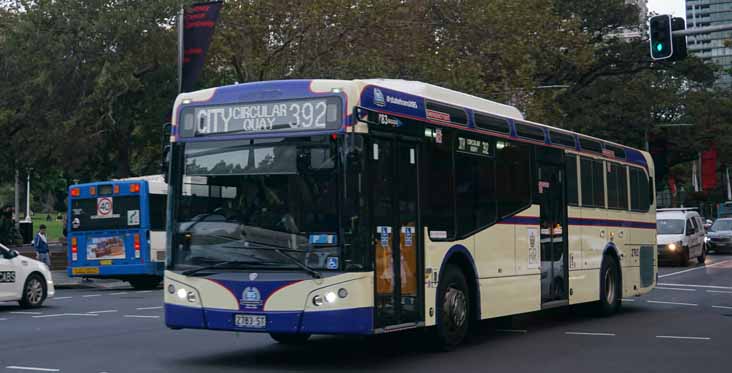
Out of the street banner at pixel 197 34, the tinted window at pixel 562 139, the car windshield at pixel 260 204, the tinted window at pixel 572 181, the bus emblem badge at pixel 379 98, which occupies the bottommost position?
the car windshield at pixel 260 204

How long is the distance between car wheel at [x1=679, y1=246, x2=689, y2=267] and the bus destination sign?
28151 millimetres

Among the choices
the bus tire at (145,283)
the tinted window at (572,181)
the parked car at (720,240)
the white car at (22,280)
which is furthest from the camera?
the parked car at (720,240)

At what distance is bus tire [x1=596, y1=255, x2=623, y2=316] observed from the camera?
1830 cm

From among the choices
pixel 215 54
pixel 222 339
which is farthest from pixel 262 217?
pixel 215 54

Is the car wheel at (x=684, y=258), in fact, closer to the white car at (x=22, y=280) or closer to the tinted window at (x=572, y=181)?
the tinted window at (x=572, y=181)

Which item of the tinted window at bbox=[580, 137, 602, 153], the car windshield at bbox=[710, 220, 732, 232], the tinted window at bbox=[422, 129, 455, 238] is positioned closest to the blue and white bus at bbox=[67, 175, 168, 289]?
the tinted window at bbox=[580, 137, 602, 153]

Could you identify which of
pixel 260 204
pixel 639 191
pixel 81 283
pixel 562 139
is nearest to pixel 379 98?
pixel 260 204

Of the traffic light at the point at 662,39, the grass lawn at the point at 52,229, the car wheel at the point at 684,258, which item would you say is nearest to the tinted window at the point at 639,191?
the traffic light at the point at 662,39

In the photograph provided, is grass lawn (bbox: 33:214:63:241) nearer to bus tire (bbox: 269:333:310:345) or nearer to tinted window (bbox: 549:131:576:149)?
tinted window (bbox: 549:131:576:149)

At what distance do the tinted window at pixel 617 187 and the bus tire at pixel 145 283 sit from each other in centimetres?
1457

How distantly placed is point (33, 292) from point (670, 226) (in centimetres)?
2381

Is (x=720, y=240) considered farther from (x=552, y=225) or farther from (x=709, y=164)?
(x=552, y=225)

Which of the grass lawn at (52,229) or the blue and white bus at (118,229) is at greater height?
the grass lawn at (52,229)

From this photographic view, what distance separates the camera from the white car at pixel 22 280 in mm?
20531
